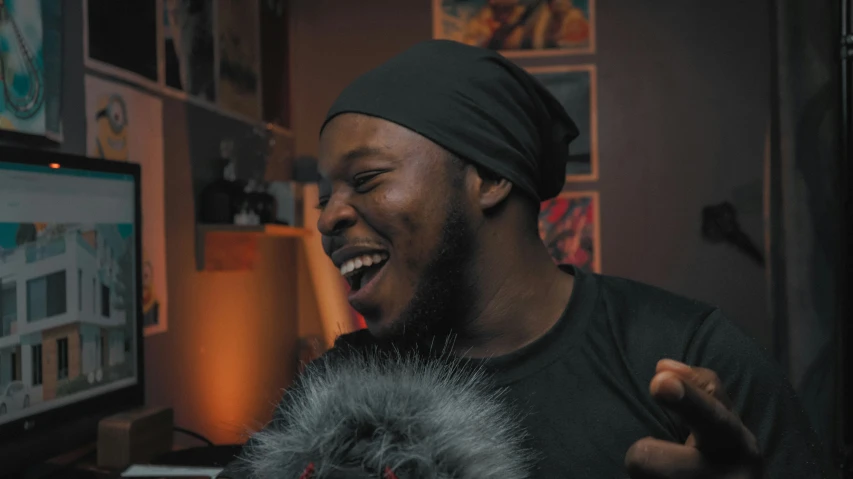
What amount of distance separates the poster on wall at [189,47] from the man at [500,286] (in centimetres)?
128

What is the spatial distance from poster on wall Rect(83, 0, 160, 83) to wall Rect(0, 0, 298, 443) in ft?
0.14

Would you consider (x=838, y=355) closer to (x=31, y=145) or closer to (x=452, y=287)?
(x=452, y=287)

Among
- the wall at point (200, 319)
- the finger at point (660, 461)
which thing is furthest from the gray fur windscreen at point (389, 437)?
the wall at point (200, 319)

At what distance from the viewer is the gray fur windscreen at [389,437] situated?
56cm

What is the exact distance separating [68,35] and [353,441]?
138 cm

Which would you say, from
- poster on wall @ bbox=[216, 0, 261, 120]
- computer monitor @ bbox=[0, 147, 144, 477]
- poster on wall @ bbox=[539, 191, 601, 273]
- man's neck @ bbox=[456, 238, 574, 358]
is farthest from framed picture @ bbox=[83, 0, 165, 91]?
poster on wall @ bbox=[539, 191, 601, 273]

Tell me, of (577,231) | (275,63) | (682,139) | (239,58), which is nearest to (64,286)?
(239,58)

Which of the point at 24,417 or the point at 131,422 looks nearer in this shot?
the point at 24,417

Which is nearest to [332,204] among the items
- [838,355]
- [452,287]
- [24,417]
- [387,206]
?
[387,206]

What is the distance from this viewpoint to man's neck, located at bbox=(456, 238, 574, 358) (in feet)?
3.21

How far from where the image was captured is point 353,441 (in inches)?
22.8

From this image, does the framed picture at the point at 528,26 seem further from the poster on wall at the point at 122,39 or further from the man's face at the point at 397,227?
the man's face at the point at 397,227

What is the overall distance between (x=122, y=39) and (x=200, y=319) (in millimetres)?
858

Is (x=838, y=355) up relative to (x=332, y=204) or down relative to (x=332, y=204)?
down
